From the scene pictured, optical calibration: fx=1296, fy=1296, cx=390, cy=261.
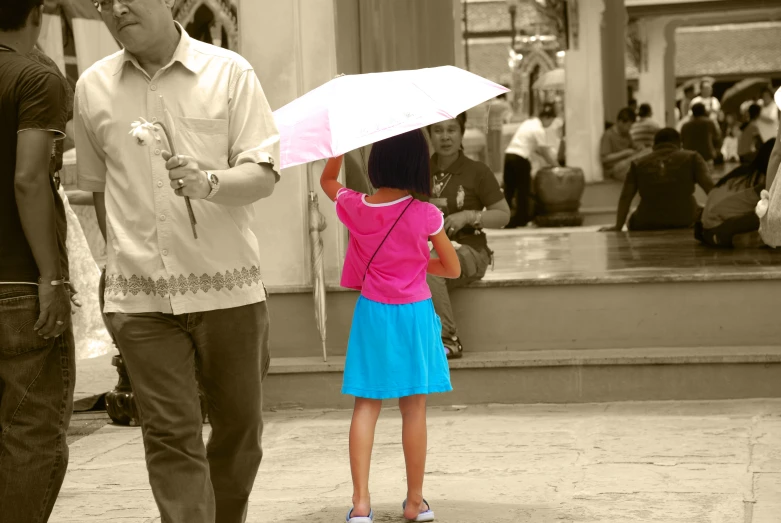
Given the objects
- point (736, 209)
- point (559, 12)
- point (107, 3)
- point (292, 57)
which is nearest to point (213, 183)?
point (107, 3)

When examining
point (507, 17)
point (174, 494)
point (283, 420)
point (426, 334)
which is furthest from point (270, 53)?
point (507, 17)

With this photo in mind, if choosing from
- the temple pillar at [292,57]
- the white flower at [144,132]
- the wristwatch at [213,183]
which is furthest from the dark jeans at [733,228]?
the white flower at [144,132]

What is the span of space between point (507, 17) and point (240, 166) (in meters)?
45.7

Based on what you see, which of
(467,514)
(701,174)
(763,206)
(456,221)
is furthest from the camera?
(701,174)

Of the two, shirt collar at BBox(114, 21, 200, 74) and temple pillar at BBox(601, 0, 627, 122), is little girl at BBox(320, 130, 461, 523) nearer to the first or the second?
shirt collar at BBox(114, 21, 200, 74)

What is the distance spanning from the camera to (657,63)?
34000 mm

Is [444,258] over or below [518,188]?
over

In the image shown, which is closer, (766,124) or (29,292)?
(29,292)

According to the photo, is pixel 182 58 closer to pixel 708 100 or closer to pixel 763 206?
pixel 763 206

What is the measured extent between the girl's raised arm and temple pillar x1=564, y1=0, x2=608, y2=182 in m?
17.7

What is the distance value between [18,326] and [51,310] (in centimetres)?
11

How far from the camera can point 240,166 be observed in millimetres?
3775

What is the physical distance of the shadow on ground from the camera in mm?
5020

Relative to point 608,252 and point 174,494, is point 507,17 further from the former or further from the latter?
point 174,494
